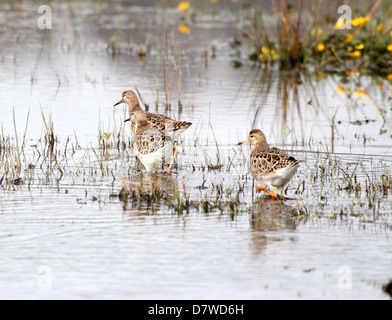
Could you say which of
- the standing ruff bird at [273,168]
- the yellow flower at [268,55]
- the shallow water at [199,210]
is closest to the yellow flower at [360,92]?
the shallow water at [199,210]

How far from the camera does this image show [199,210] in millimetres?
8070

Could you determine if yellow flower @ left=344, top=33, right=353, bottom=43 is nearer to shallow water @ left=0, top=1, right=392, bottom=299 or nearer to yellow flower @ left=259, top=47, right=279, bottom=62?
shallow water @ left=0, top=1, right=392, bottom=299

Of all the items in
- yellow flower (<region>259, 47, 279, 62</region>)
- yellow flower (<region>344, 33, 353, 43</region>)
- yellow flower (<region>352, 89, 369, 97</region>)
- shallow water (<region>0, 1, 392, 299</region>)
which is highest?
yellow flower (<region>344, 33, 353, 43</region>)

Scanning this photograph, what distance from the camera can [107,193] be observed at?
28.7 ft

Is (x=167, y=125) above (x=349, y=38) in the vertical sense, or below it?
below

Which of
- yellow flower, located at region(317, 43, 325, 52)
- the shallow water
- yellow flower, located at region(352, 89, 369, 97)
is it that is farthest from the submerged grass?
yellow flower, located at region(352, 89, 369, 97)

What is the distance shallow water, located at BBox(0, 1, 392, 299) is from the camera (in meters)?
6.14

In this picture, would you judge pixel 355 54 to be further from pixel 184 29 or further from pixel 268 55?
pixel 184 29

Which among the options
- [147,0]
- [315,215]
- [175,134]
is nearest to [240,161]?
[175,134]

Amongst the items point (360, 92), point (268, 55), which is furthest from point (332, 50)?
point (360, 92)

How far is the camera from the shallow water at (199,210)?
614 centimetres

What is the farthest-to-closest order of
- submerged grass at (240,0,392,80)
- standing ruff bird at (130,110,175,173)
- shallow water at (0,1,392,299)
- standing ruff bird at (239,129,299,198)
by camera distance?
submerged grass at (240,0,392,80) < standing ruff bird at (130,110,175,173) < standing ruff bird at (239,129,299,198) < shallow water at (0,1,392,299)

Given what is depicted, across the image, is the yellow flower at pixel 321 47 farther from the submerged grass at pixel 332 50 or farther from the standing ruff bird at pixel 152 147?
the standing ruff bird at pixel 152 147
